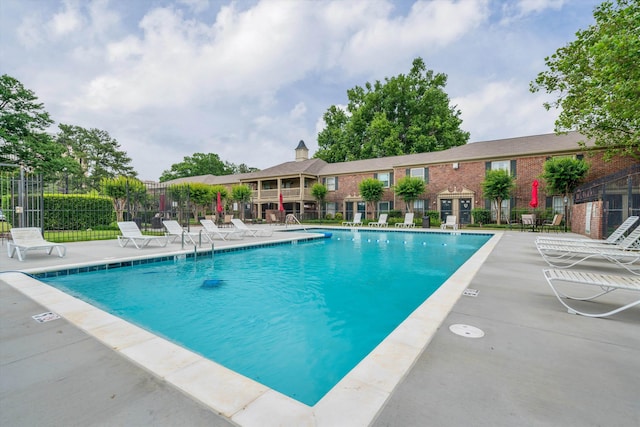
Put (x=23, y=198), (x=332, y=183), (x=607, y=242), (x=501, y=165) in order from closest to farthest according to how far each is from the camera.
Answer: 1. (x=607, y=242)
2. (x=23, y=198)
3. (x=501, y=165)
4. (x=332, y=183)

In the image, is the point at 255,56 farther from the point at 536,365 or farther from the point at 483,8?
the point at 536,365

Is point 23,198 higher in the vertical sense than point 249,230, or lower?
higher

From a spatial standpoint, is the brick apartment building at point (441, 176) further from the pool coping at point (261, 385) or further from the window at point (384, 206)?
the pool coping at point (261, 385)

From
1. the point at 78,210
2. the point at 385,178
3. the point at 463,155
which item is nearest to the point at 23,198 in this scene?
the point at 78,210

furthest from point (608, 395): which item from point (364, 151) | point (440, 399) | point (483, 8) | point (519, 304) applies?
point (364, 151)

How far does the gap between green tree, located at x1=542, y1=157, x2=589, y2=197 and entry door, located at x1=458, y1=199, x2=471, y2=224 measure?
16.4ft

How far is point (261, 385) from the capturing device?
210cm

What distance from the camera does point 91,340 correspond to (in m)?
2.79

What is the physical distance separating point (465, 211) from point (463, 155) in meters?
4.41

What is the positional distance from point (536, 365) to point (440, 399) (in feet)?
3.46

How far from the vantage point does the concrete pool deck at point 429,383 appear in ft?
5.52

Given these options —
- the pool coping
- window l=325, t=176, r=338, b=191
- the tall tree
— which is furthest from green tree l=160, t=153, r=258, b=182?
the pool coping

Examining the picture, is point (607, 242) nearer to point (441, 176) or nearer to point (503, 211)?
point (503, 211)

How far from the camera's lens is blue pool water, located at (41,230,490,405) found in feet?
10.7
